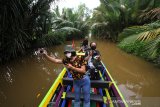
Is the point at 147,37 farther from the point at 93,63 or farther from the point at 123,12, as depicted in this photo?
the point at 123,12

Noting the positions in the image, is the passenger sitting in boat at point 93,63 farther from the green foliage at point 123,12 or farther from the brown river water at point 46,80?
the green foliage at point 123,12

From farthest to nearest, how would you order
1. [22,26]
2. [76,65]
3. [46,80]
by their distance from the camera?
1. [22,26]
2. [46,80]
3. [76,65]

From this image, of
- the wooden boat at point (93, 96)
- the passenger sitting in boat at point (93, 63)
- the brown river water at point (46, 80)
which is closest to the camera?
the wooden boat at point (93, 96)

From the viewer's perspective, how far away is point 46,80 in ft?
22.7

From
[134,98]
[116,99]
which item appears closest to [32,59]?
[134,98]

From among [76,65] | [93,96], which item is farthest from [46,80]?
[76,65]

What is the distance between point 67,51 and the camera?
9.37 ft

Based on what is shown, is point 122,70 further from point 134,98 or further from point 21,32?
point 21,32

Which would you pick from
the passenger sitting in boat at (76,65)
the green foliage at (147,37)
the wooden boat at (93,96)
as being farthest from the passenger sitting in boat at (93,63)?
the green foliage at (147,37)

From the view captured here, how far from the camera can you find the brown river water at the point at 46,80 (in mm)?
5312

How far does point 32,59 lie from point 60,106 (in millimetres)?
7055

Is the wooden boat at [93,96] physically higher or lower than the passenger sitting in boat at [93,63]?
lower

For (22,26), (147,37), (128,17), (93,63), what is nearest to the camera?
(93,63)

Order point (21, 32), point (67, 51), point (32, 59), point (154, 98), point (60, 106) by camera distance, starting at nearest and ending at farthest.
Answer: point (67, 51), point (60, 106), point (154, 98), point (21, 32), point (32, 59)
